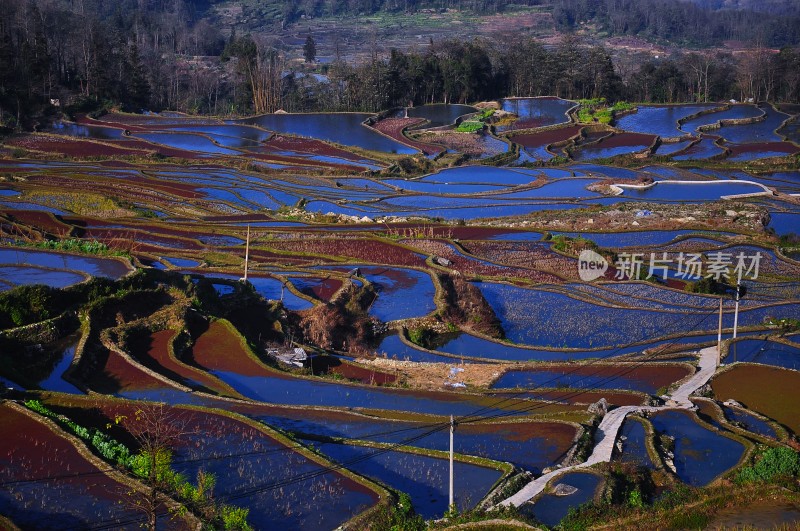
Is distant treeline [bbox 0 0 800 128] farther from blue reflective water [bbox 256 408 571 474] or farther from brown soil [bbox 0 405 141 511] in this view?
brown soil [bbox 0 405 141 511]

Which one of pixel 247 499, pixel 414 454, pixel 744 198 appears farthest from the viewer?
pixel 744 198

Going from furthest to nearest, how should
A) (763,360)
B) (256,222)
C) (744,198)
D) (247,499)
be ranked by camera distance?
(744,198) < (256,222) < (763,360) < (247,499)

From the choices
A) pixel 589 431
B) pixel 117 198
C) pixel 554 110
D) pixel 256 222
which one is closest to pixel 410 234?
pixel 256 222

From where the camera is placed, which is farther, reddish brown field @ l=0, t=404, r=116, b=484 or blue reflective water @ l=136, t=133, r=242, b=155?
blue reflective water @ l=136, t=133, r=242, b=155

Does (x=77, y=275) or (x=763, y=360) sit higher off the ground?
(x=77, y=275)

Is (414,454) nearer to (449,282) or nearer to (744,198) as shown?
(449,282)

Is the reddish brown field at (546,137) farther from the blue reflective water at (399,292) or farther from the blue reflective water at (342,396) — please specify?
the blue reflective water at (342,396)

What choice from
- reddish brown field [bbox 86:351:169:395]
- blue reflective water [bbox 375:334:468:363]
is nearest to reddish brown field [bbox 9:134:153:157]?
blue reflective water [bbox 375:334:468:363]

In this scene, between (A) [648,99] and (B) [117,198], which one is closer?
(B) [117,198]
